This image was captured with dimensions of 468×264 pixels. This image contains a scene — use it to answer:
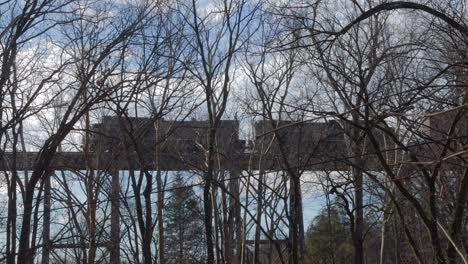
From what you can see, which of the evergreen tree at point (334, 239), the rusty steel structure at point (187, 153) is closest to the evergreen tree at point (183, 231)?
the evergreen tree at point (334, 239)

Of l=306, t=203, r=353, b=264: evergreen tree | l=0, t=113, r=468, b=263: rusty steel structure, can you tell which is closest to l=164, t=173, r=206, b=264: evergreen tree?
l=306, t=203, r=353, b=264: evergreen tree

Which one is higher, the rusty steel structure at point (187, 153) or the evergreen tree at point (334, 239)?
the rusty steel structure at point (187, 153)

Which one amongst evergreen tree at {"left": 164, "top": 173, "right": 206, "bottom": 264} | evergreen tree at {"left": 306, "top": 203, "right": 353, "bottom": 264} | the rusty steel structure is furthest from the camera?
evergreen tree at {"left": 164, "top": 173, "right": 206, "bottom": 264}

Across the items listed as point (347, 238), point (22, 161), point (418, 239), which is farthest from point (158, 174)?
point (347, 238)

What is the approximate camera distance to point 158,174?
83.5 feet

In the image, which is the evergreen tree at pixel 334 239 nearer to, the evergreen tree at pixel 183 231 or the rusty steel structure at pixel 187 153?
the evergreen tree at pixel 183 231

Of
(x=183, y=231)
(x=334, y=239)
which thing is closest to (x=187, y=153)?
(x=334, y=239)

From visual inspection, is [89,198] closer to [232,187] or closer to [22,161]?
[22,161]

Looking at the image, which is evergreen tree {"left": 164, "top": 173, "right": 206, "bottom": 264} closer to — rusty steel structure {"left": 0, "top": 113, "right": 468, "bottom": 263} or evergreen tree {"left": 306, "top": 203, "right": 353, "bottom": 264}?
evergreen tree {"left": 306, "top": 203, "right": 353, "bottom": 264}

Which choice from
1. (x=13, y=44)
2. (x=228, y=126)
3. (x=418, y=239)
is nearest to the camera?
(x=13, y=44)

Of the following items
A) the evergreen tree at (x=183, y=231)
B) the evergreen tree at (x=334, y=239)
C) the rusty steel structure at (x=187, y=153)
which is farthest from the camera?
the evergreen tree at (x=183, y=231)

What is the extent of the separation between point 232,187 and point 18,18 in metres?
14.0

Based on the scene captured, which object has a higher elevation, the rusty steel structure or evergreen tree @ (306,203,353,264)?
the rusty steel structure

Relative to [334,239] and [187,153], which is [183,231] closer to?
[334,239]
